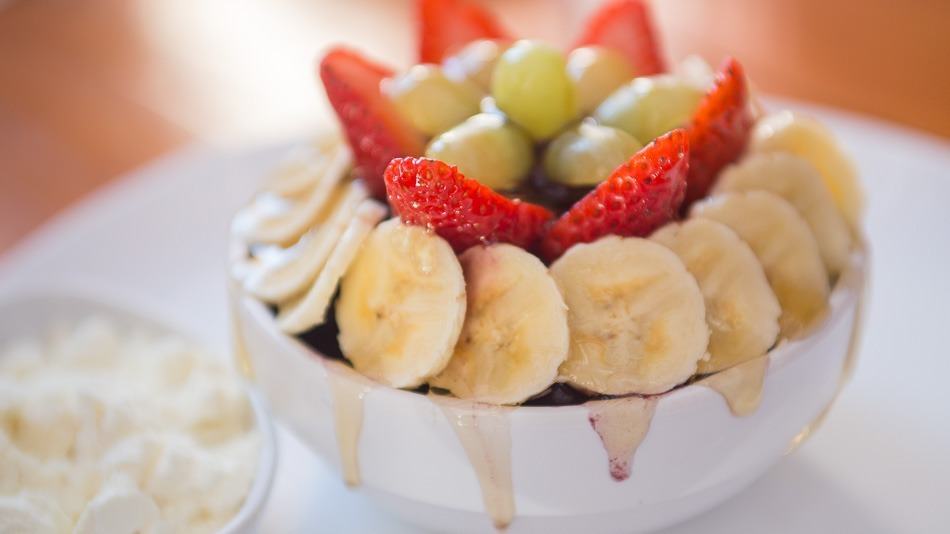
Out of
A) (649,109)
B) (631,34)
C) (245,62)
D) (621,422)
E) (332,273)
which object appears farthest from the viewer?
(245,62)

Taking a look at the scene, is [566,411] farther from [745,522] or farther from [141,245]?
[141,245]

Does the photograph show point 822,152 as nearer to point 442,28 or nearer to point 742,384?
point 742,384

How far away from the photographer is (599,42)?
4.72 ft

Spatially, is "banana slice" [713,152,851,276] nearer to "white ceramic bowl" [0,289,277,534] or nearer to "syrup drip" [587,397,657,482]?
"syrup drip" [587,397,657,482]

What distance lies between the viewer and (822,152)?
127 centimetres

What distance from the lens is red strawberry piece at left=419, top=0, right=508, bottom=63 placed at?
1479 mm

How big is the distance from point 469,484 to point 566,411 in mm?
143

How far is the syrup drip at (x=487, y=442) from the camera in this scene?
38.4 inches

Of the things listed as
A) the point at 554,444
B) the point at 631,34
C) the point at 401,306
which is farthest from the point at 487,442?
the point at 631,34

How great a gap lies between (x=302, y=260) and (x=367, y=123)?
19 cm

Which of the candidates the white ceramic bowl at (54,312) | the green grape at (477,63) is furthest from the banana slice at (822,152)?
the white ceramic bowl at (54,312)

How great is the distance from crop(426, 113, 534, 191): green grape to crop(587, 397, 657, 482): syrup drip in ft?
0.96

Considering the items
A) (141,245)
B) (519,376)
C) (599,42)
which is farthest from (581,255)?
(141,245)

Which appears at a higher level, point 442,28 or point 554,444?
point 442,28
